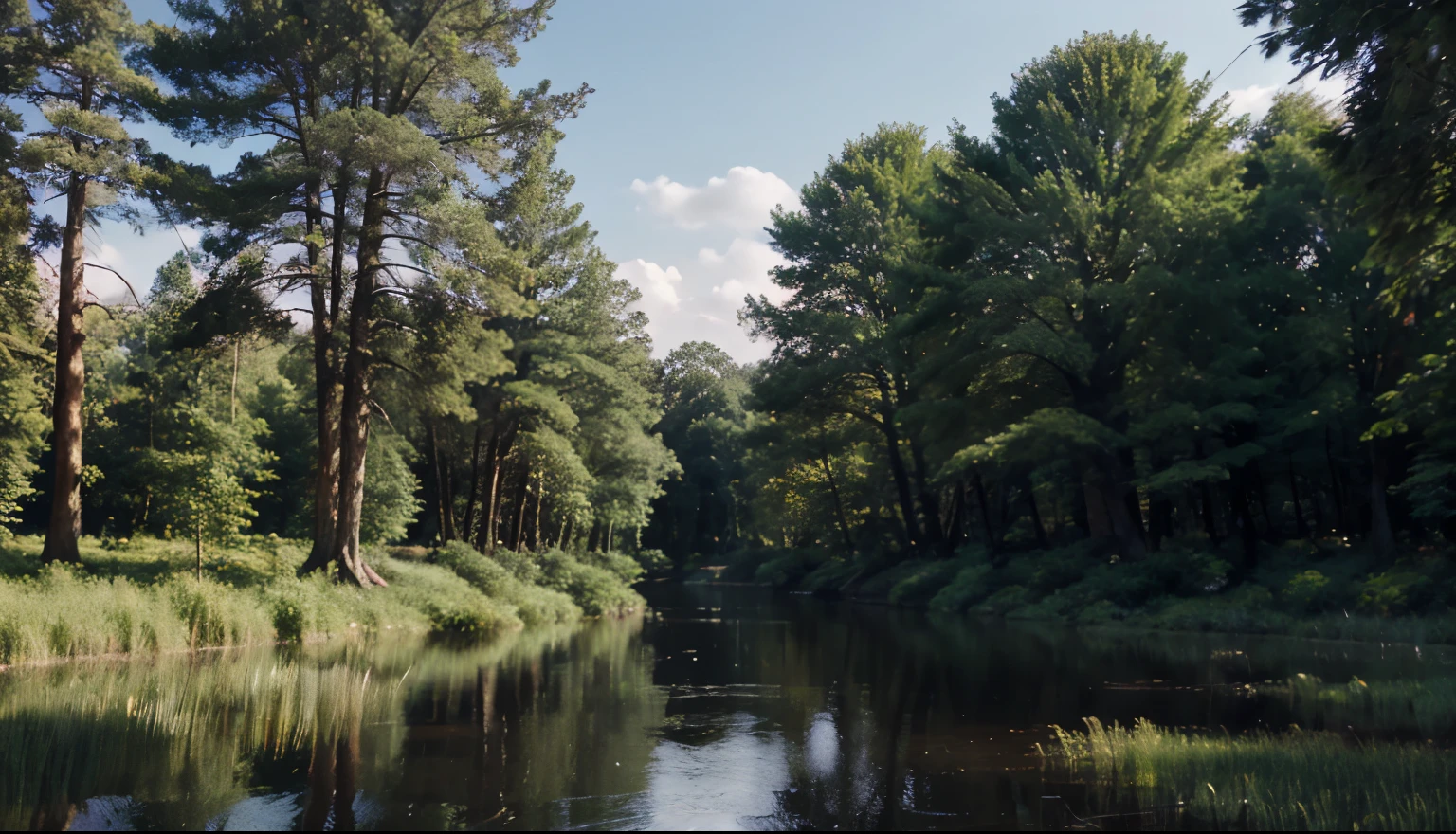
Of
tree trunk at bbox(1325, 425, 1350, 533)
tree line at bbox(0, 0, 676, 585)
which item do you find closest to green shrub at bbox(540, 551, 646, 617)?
tree line at bbox(0, 0, 676, 585)

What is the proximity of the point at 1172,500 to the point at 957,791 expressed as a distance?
36.0 meters

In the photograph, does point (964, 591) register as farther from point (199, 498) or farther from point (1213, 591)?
point (199, 498)

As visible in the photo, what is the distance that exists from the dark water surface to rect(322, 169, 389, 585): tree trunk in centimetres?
528

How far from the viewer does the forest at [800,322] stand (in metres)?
19.3

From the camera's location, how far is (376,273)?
2425 cm

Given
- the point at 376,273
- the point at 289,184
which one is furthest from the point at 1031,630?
the point at 289,184

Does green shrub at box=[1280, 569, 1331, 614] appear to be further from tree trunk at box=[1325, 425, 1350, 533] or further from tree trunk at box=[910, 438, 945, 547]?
tree trunk at box=[910, 438, 945, 547]

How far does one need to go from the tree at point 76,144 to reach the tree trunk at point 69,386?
0.02 metres

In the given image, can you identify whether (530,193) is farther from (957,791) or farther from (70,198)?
(957,791)

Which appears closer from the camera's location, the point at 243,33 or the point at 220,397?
the point at 243,33

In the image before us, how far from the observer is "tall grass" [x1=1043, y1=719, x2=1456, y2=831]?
19.7ft

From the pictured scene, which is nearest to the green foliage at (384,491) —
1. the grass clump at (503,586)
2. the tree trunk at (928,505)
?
the grass clump at (503,586)

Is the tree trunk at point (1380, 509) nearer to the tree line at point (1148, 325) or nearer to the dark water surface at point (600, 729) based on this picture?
the tree line at point (1148, 325)

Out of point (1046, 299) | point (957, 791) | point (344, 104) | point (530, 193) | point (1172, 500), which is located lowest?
point (957, 791)
